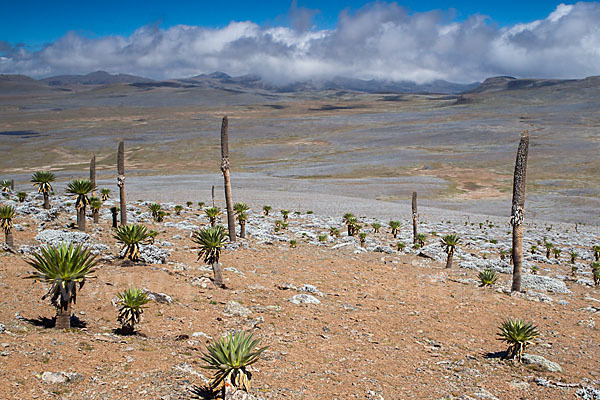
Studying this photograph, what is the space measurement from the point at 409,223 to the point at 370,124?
5018 inches

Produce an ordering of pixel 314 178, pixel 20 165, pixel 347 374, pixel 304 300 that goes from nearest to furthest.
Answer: pixel 347 374 → pixel 304 300 → pixel 314 178 → pixel 20 165

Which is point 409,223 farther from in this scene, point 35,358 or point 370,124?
point 370,124

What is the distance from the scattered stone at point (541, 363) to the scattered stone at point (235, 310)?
6904 millimetres

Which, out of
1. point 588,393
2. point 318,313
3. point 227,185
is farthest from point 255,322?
point 227,185

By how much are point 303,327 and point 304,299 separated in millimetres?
2048

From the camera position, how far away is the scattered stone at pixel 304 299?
13078 millimetres

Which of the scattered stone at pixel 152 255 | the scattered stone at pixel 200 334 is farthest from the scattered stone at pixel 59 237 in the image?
the scattered stone at pixel 200 334

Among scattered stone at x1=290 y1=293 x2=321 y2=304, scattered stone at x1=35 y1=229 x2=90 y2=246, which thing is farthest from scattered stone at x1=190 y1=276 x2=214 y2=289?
scattered stone at x1=35 y1=229 x2=90 y2=246

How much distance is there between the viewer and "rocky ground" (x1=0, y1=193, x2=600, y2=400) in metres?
7.90

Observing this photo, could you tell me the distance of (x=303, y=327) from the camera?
11.2 m

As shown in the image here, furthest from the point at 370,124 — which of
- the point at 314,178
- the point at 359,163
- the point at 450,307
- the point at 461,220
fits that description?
the point at 450,307

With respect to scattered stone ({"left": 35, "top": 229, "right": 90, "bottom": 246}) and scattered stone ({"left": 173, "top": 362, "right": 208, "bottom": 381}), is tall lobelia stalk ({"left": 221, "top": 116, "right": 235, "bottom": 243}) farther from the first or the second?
scattered stone ({"left": 173, "top": 362, "right": 208, "bottom": 381})

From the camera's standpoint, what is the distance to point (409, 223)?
124 ft

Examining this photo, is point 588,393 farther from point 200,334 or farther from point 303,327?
point 200,334
